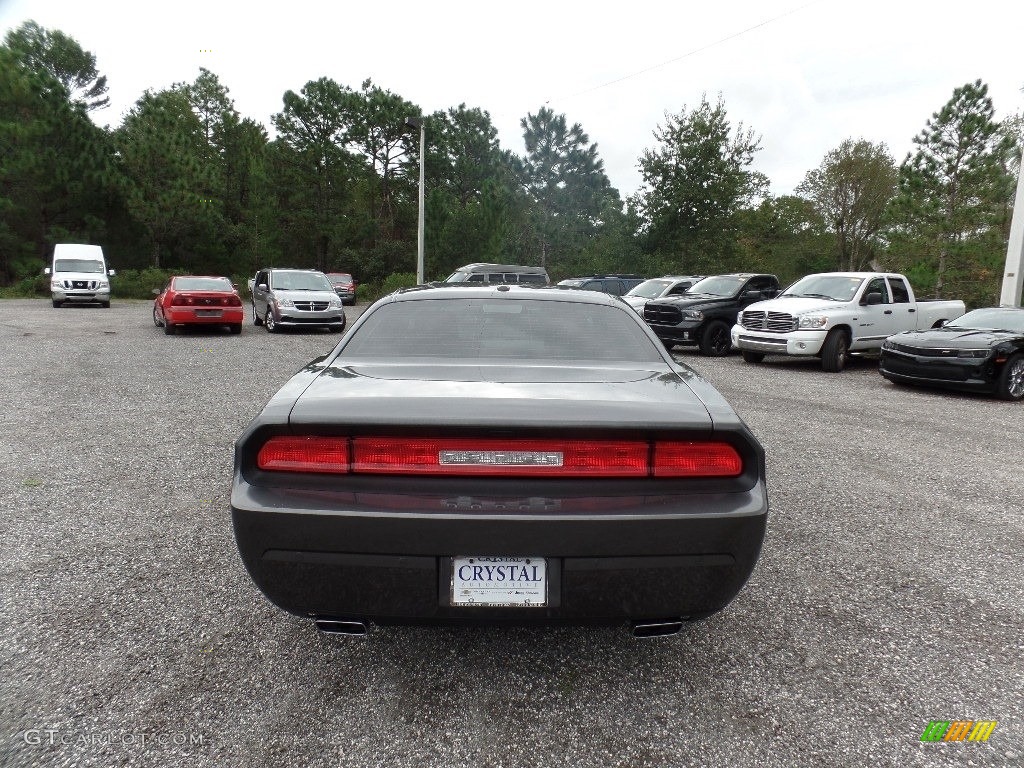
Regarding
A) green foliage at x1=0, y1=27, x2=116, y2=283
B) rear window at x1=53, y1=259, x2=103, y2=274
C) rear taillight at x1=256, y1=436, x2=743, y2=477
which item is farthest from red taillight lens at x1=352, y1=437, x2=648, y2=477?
green foliage at x1=0, y1=27, x2=116, y2=283

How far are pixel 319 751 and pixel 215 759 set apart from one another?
0.32m

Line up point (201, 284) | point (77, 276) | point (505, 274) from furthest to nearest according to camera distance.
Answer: point (77, 276), point (505, 274), point (201, 284)

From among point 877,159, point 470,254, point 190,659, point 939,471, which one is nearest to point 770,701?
point 190,659

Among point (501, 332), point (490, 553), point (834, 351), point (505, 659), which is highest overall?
point (501, 332)

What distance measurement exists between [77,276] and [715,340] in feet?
73.3

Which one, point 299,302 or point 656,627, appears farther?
point 299,302

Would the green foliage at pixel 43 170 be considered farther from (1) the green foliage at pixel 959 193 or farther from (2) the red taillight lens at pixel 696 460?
(2) the red taillight lens at pixel 696 460

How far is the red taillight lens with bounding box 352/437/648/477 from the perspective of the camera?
2.27 meters

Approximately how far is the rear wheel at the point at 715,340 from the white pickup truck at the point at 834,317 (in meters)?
0.80

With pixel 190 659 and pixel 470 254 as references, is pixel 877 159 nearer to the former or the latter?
pixel 470 254

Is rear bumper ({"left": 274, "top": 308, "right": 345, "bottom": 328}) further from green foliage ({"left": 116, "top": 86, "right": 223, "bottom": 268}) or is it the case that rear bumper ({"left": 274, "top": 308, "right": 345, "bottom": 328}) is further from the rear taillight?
green foliage ({"left": 116, "top": 86, "right": 223, "bottom": 268})

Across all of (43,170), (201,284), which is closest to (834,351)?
(201,284)

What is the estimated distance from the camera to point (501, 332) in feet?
11.0

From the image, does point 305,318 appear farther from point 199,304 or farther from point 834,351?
point 834,351
